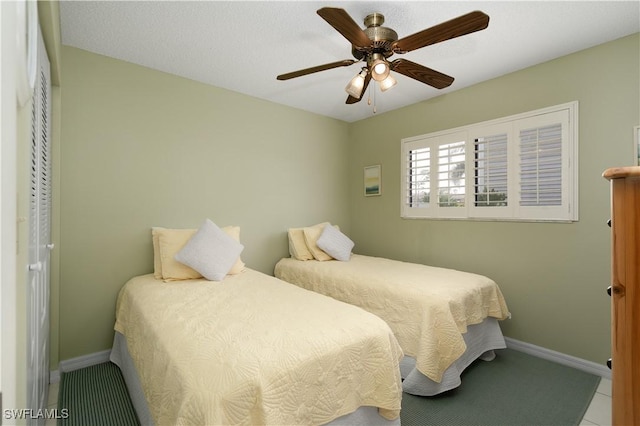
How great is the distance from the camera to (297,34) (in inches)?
89.3

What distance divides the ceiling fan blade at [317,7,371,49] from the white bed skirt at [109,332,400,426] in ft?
6.58

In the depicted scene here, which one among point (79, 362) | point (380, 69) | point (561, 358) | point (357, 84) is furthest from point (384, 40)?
point (79, 362)

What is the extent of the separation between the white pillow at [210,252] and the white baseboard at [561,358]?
2.76 m

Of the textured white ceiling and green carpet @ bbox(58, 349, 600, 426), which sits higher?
the textured white ceiling

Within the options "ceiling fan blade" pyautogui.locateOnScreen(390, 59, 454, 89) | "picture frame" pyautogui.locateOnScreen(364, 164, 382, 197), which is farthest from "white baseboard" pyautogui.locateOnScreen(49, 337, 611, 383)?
"ceiling fan blade" pyautogui.locateOnScreen(390, 59, 454, 89)

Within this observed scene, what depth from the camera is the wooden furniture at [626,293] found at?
0.85 metres

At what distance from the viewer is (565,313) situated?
8.54 ft

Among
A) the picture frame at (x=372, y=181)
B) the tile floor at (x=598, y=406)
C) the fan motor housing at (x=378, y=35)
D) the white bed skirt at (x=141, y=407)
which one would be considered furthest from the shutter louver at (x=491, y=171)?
the white bed skirt at (x=141, y=407)

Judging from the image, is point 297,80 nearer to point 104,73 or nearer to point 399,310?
point 104,73

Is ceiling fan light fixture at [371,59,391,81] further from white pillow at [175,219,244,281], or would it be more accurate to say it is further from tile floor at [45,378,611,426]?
tile floor at [45,378,611,426]

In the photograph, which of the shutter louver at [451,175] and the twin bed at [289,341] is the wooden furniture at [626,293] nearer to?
the twin bed at [289,341]

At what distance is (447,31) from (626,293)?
148cm

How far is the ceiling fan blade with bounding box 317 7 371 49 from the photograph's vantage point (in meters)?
1.51

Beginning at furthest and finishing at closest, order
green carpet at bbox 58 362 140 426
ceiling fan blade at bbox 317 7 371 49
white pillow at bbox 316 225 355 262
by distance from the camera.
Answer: white pillow at bbox 316 225 355 262, green carpet at bbox 58 362 140 426, ceiling fan blade at bbox 317 7 371 49
